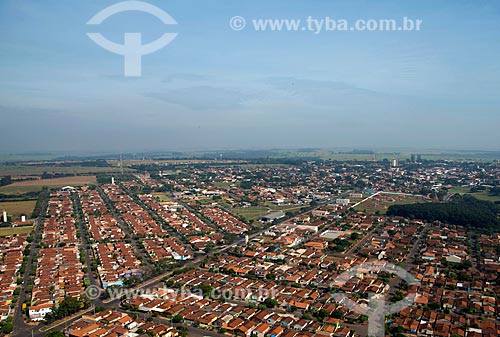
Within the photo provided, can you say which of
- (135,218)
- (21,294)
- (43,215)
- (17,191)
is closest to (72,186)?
(17,191)

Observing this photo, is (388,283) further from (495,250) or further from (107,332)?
(107,332)

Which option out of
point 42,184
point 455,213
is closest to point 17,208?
point 42,184

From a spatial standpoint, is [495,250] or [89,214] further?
[89,214]

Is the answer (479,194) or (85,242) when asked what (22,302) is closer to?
(85,242)

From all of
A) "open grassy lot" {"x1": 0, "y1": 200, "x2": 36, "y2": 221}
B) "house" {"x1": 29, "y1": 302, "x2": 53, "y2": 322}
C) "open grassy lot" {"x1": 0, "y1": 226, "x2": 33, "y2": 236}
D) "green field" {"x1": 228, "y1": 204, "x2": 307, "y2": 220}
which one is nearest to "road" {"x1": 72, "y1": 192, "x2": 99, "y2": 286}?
"house" {"x1": 29, "y1": 302, "x2": 53, "y2": 322}

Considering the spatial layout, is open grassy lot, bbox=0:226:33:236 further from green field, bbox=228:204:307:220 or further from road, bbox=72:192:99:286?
green field, bbox=228:204:307:220

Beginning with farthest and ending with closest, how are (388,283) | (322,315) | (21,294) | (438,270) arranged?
1. (438,270)
2. (388,283)
3. (21,294)
4. (322,315)
